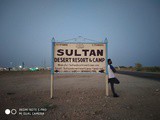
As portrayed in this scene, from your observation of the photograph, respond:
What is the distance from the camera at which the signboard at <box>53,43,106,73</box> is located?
741 centimetres

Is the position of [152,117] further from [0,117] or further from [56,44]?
[56,44]

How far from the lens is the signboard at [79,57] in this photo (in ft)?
24.3

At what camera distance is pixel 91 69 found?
24.9ft

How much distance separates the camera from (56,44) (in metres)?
7.43

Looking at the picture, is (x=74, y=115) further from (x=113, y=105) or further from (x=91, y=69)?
(x=91, y=69)

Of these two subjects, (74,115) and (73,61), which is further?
(73,61)

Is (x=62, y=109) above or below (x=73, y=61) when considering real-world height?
below

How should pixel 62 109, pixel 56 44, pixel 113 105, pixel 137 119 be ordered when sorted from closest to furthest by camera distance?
pixel 137 119 < pixel 62 109 < pixel 113 105 < pixel 56 44

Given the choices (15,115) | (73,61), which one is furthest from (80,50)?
(15,115)

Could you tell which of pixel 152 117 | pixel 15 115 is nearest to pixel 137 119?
pixel 152 117

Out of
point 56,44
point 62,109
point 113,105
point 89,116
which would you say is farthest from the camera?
point 56,44

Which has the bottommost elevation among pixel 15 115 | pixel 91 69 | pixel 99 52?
pixel 15 115

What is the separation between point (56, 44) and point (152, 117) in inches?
228

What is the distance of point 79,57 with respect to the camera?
7.59 meters
